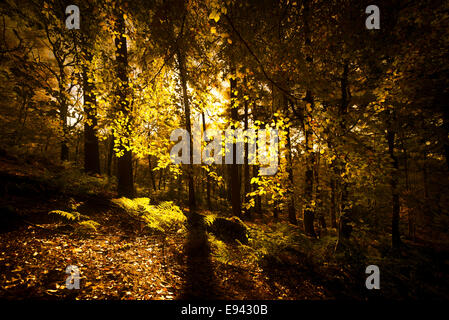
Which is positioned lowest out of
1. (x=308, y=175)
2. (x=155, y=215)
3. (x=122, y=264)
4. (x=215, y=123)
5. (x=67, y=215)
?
(x=122, y=264)

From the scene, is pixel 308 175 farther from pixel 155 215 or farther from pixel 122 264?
pixel 122 264

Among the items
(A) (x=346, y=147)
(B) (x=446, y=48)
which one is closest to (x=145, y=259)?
(A) (x=346, y=147)

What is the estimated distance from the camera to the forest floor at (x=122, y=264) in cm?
286

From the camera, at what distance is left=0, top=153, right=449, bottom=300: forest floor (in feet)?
9.37

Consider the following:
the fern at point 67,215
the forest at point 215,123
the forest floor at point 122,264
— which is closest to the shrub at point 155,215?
the forest at point 215,123

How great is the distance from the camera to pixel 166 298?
303 cm

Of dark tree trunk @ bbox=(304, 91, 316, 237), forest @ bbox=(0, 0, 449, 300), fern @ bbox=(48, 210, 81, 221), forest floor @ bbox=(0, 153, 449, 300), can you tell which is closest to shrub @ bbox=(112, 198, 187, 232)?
forest @ bbox=(0, 0, 449, 300)

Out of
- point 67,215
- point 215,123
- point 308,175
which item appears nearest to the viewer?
point 215,123

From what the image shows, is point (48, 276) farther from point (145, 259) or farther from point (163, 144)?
point (163, 144)

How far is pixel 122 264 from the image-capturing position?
373 centimetres

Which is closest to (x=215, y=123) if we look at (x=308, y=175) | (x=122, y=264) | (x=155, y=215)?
(x=122, y=264)

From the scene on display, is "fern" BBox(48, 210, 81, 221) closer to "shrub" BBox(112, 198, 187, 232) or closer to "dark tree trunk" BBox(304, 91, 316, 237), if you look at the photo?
"shrub" BBox(112, 198, 187, 232)

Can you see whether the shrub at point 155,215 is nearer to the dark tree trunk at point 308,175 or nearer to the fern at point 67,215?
the fern at point 67,215

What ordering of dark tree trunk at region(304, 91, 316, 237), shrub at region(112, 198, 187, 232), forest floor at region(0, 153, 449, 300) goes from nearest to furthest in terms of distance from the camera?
forest floor at region(0, 153, 449, 300)
dark tree trunk at region(304, 91, 316, 237)
shrub at region(112, 198, 187, 232)
